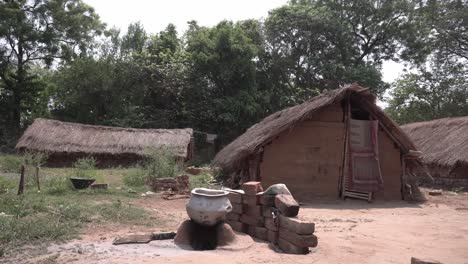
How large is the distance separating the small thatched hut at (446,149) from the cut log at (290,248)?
11674mm

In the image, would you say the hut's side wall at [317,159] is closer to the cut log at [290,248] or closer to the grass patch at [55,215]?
the grass patch at [55,215]

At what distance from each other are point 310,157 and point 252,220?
5.84 meters

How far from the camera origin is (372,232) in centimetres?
729

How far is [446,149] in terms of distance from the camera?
55.3 ft

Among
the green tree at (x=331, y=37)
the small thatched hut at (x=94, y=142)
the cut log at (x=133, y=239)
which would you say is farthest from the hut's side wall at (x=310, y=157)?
the green tree at (x=331, y=37)

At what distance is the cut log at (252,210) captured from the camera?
6988 mm

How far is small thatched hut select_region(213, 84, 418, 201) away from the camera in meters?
12.3

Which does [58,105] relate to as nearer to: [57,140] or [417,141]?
[57,140]

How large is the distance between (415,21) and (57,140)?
2416cm

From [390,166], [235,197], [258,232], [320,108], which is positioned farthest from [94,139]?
[258,232]

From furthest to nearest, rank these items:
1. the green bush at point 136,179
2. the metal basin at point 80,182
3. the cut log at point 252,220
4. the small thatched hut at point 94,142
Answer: the small thatched hut at point 94,142 → the green bush at point 136,179 → the metal basin at point 80,182 → the cut log at point 252,220

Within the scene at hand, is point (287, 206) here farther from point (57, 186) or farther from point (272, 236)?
point (57, 186)

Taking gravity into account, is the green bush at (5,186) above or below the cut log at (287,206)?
below

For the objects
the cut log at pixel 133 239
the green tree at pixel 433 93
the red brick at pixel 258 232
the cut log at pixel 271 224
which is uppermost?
the green tree at pixel 433 93
